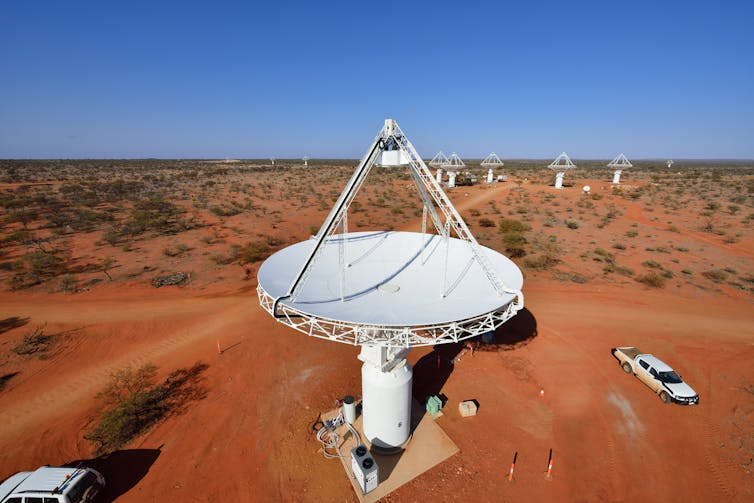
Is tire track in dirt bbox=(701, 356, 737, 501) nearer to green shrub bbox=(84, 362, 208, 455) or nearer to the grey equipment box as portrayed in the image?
the grey equipment box

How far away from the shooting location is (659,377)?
17266 mm

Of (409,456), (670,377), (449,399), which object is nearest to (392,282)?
(449,399)

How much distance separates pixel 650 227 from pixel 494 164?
54.0m

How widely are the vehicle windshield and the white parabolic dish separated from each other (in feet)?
34.4

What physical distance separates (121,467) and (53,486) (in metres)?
2.46

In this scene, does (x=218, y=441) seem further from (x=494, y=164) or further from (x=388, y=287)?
(x=494, y=164)

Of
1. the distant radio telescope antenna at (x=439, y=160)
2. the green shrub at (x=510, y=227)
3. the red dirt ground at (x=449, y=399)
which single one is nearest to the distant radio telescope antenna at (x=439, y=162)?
the distant radio telescope antenna at (x=439, y=160)

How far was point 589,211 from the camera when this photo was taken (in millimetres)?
57969

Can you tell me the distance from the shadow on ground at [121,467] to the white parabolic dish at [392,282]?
9.26 m

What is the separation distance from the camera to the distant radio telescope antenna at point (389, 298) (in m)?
11.2

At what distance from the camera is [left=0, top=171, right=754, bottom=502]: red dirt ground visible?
13.1 metres

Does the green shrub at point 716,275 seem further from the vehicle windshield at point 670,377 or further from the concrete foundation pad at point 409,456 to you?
the concrete foundation pad at point 409,456

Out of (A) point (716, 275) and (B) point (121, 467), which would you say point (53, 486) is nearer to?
(B) point (121, 467)

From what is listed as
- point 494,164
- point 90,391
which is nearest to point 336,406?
point 90,391
